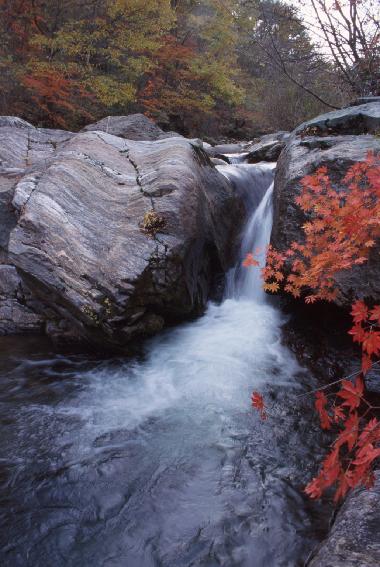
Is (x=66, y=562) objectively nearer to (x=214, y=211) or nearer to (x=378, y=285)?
(x=378, y=285)

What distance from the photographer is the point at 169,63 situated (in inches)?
638

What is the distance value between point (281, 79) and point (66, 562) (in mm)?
20573

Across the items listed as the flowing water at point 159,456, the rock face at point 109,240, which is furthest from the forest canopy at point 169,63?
the flowing water at point 159,456

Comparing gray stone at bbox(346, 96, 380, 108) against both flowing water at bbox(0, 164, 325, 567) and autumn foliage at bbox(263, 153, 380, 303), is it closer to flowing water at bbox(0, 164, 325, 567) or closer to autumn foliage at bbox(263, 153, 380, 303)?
autumn foliage at bbox(263, 153, 380, 303)

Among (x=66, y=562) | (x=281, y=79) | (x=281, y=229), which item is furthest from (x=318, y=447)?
(x=281, y=79)

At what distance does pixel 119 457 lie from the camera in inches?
143

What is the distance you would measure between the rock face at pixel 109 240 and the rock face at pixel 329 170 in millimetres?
1217

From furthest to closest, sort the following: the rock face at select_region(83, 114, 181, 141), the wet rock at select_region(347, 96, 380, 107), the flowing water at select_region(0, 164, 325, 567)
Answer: the rock face at select_region(83, 114, 181, 141) → the wet rock at select_region(347, 96, 380, 107) → the flowing water at select_region(0, 164, 325, 567)

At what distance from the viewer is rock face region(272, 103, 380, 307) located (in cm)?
462

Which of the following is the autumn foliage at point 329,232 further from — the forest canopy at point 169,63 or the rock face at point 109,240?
the forest canopy at point 169,63

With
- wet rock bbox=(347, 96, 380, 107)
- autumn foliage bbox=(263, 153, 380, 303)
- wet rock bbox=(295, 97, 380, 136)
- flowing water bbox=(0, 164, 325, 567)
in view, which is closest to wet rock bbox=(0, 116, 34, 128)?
flowing water bbox=(0, 164, 325, 567)

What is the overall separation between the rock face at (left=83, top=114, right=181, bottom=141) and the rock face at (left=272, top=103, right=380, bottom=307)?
222 inches

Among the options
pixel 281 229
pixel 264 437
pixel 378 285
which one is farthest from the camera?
pixel 281 229

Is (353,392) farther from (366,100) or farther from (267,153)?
(267,153)
